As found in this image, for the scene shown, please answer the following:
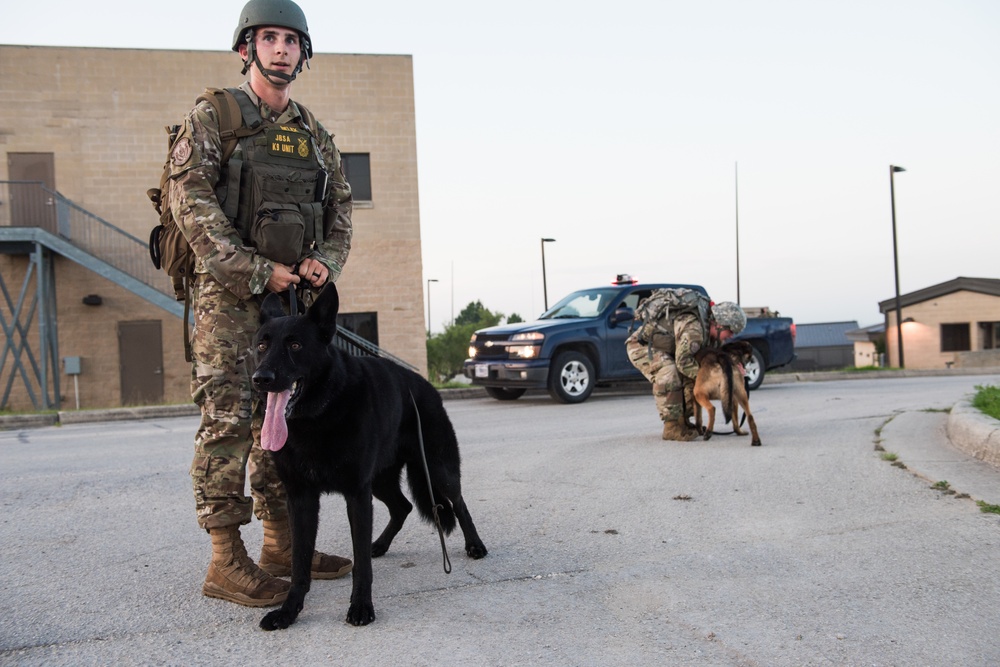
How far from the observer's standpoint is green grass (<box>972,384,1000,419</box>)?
7749mm

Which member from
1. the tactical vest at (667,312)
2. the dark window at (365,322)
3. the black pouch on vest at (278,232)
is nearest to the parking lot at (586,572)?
the black pouch on vest at (278,232)

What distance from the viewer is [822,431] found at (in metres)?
9.01

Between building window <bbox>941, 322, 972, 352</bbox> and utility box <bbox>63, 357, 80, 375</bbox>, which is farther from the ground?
utility box <bbox>63, 357, 80, 375</bbox>

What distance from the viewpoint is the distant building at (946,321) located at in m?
40.1

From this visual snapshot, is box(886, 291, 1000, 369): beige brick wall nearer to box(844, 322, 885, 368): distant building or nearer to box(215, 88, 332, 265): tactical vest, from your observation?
box(844, 322, 885, 368): distant building

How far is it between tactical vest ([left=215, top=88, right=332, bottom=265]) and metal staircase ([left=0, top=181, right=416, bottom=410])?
1549 cm

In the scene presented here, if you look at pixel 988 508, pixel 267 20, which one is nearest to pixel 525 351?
pixel 988 508

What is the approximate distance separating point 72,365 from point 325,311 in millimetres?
19070

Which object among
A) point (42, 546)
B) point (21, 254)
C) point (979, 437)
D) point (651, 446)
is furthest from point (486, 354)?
point (21, 254)

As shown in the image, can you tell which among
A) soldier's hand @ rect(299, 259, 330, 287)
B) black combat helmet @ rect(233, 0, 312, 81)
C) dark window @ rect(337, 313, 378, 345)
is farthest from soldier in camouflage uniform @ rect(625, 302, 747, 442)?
dark window @ rect(337, 313, 378, 345)

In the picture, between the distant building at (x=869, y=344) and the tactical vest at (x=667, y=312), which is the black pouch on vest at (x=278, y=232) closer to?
the tactical vest at (x=667, y=312)

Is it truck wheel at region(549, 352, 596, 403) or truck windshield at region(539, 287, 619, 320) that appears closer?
truck wheel at region(549, 352, 596, 403)

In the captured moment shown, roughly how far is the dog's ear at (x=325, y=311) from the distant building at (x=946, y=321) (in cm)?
3947

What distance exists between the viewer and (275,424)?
10.6 ft
